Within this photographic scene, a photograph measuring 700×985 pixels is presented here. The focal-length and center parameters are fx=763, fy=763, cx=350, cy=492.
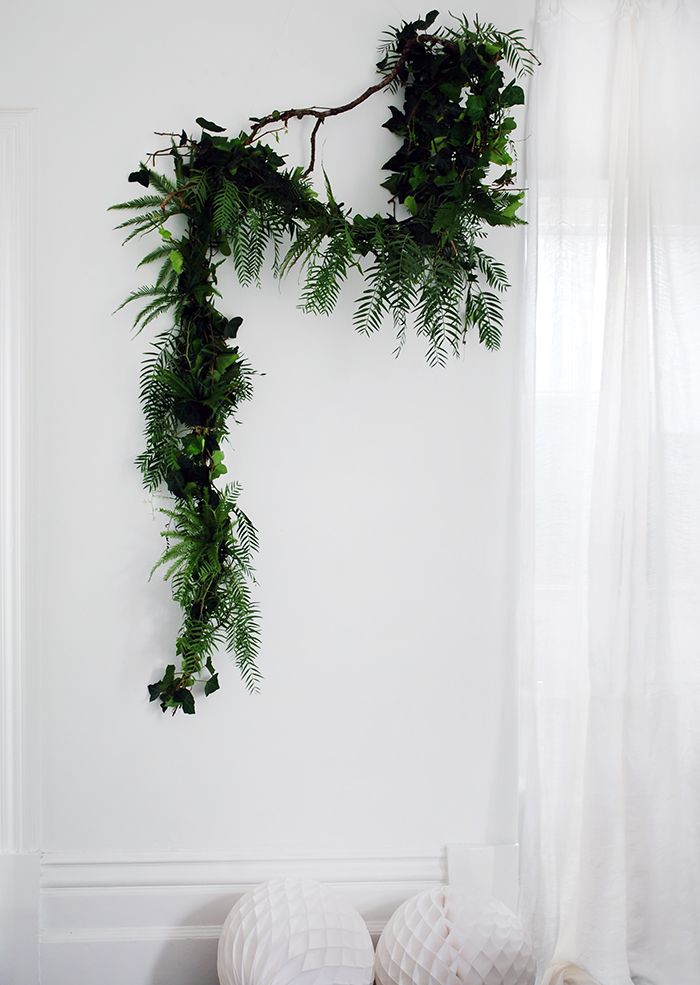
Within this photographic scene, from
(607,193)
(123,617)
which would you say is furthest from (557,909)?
(607,193)

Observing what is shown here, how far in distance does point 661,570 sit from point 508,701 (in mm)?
404

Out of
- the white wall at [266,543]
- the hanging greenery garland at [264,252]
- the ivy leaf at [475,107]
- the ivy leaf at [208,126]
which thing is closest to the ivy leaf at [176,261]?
the hanging greenery garland at [264,252]

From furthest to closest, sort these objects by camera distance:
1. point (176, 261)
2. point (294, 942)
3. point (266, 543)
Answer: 1. point (266, 543)
2. point (176, 261)
3. point (294, 942)

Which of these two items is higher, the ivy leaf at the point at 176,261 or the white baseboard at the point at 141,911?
the ivy leaf at the point at 176,261

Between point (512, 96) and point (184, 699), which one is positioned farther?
point (184, 699)

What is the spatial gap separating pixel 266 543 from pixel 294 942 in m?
0.72

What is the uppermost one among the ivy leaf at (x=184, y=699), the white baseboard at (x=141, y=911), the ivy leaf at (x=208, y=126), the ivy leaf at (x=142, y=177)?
the ivy leaf at (x=208, y=126)

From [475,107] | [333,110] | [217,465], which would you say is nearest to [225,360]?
[217,465]

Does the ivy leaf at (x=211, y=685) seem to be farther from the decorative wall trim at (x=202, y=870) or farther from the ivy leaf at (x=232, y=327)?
the ivy leaf at (x=232, y=327)

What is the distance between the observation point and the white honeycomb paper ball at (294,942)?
51.8 inches

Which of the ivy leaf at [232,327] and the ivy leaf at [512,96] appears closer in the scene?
the ivy leaf at [512,96]

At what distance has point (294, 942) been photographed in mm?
1327

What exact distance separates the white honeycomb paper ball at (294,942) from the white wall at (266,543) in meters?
0.14

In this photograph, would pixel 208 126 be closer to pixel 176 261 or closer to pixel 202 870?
pixel 176 261
